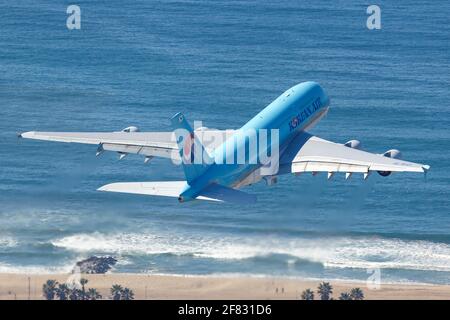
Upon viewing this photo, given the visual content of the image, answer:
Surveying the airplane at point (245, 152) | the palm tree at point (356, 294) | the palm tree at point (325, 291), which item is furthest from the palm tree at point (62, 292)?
the palm tree at point (356, 294)

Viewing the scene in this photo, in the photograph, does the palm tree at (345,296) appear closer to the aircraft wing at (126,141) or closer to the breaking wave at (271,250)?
the breaking wave at (271,250)

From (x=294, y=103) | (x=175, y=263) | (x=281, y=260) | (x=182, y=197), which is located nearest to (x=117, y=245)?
(x=175, y=263)

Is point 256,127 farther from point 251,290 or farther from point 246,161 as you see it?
point 251,290

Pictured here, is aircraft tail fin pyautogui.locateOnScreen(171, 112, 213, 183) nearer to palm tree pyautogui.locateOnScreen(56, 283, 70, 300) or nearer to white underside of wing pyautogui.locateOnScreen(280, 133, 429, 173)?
white underside of wing pyautogui.locateOnScreen(280, 133, 429, 173)

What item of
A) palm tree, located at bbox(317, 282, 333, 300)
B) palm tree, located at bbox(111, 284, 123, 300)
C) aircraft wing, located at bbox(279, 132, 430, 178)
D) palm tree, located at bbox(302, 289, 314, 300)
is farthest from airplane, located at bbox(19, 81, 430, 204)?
palm tree, located at bbox(111, 284, 123, 300)
